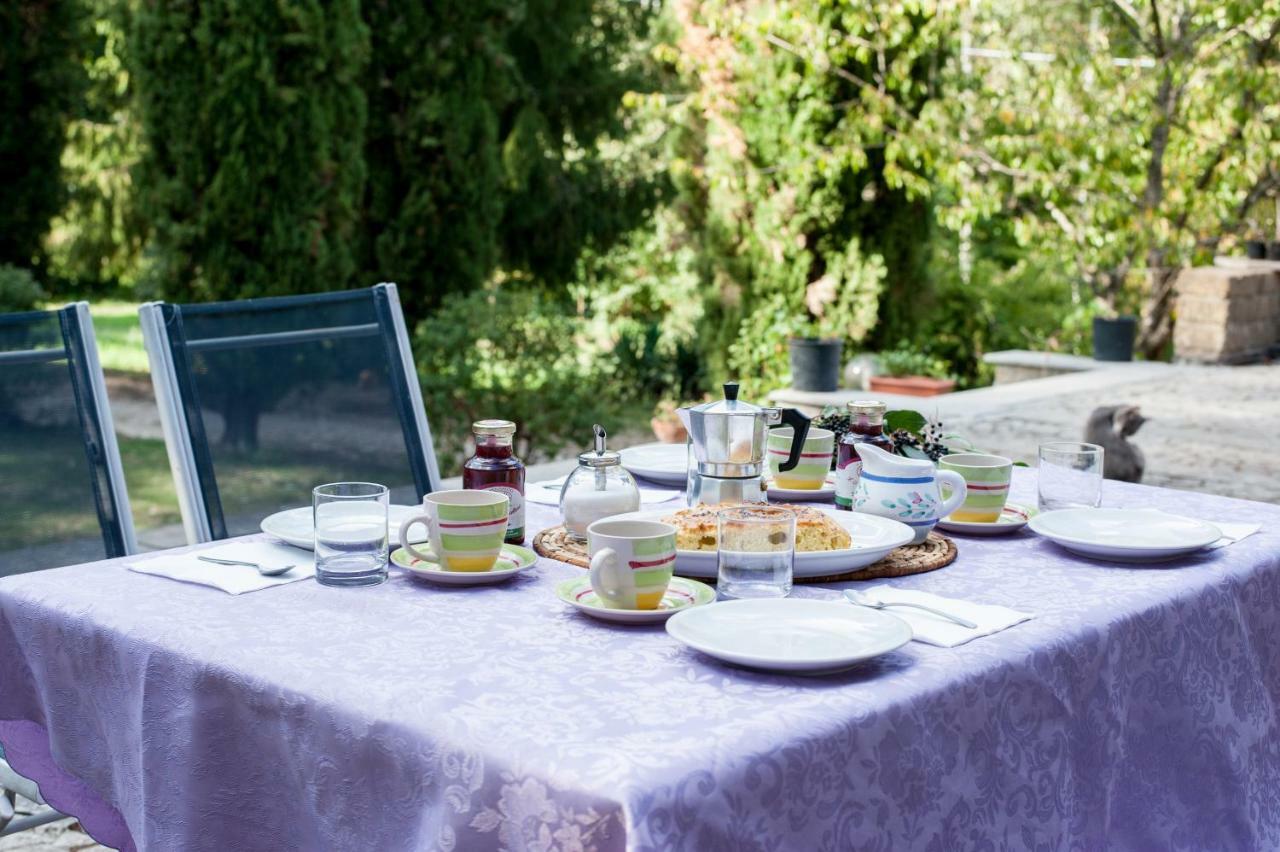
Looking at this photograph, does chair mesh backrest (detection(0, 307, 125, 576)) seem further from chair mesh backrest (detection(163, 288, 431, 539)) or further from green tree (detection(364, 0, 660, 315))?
green tree (detection(364, 0, 660, 315))

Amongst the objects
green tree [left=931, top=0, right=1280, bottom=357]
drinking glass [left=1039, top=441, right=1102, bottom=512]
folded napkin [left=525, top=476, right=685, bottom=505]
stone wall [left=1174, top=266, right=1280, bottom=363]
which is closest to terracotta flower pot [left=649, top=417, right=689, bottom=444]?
green tree [left=931, top=0, right=1280, bottom=357]

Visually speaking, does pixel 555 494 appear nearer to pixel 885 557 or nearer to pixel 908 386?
pixel 885 557

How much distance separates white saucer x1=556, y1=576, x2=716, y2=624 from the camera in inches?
60.1

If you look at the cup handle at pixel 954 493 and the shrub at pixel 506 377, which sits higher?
the cup handle at pixel 954 493

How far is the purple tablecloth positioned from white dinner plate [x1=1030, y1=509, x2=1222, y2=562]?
3cm

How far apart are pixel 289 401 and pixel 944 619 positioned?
1508 millimetres

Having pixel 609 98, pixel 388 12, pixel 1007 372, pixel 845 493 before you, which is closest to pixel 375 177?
pixel 388 12

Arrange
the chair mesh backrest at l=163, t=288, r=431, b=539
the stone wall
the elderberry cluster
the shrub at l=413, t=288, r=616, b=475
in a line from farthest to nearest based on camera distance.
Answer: the stone wall, the shrub at l=413, t=288, r=616, b=475, the chair mesh backrest at l=163, t=288, r=431, b=539, the elderberry cluster

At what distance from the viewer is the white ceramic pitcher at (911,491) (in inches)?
75.0

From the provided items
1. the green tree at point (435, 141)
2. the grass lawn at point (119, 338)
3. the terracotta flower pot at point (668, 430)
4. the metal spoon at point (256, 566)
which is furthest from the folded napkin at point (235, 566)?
the grass lawn at point (119, 338)

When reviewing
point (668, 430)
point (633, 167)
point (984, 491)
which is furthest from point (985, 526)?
point (633, 167)

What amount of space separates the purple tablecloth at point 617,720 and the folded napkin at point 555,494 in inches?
18.5

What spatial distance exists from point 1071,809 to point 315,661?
80 cm

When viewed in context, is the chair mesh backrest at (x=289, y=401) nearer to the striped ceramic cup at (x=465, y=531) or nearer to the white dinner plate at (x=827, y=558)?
the striped ceramic cup at (x=465, y=531)
